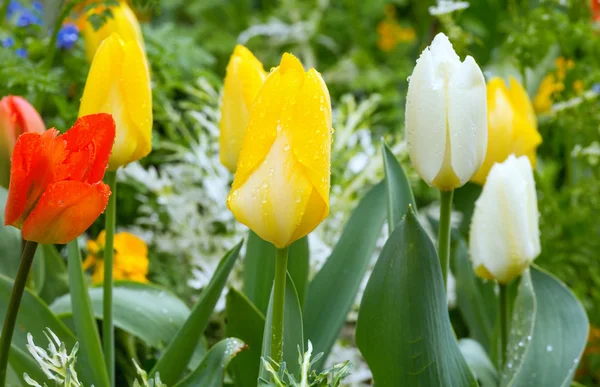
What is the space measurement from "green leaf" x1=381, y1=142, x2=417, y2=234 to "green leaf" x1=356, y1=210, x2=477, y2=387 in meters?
0.14

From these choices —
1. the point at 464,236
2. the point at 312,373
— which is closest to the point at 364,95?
the point at 464,236

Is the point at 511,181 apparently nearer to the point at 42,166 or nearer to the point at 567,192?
the point at 42,166

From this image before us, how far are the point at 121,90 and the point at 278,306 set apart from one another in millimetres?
280

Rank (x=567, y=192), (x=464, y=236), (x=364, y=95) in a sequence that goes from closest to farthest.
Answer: (x=464, y=236) → (x=567, y=192) → (x=364, y=95)

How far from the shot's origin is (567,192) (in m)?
1.61

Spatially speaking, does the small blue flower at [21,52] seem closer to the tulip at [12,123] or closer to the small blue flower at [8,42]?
the small blue flower at [8,42]

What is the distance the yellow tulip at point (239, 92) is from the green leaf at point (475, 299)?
49cm

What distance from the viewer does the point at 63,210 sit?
2.16 ft

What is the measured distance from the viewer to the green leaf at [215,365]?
0.79 m

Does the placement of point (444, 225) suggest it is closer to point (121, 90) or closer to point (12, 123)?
point (121, 90)

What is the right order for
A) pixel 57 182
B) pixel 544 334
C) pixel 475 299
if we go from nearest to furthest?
pixel 57 182, pixel 544 334, pixel 475 299

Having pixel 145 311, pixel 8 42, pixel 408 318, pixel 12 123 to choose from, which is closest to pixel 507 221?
pixel 408 318

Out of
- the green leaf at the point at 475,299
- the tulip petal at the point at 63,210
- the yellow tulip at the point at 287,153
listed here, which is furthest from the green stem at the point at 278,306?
the green leaf at the point at 475,299

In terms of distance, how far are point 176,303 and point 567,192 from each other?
85 centimetres
